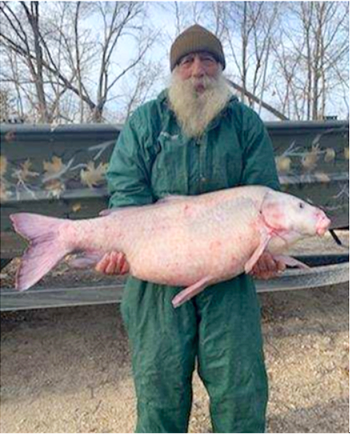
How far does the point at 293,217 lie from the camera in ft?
5.57

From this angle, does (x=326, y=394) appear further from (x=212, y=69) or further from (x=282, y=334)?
(x=212, y=69)

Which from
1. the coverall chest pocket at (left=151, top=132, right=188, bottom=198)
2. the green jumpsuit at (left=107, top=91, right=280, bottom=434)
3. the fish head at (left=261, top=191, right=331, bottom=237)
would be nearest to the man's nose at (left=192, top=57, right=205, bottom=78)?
the green jumpsuit at (left=107, top=91, right=280, bottom=434)

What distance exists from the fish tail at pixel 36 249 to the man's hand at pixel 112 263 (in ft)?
0.46

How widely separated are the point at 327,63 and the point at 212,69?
1179 centimetres

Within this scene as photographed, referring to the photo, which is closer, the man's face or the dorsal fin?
the dorsal fin

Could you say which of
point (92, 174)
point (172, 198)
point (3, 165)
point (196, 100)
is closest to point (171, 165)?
point (172, 198)

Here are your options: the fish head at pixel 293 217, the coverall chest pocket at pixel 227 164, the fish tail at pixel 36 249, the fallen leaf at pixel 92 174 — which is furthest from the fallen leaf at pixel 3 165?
the fish head at pixel 293 217

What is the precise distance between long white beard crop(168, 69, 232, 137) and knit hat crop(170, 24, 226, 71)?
0.25ft

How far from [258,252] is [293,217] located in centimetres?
17

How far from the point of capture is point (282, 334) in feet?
12.5

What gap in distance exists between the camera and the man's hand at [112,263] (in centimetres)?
179

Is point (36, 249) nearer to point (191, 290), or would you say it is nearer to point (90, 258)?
point (90, 258)

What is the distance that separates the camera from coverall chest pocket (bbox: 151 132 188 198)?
6.26 ft

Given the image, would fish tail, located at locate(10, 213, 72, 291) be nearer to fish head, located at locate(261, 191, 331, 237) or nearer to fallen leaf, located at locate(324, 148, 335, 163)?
fish head, located at locate(261, 191, 331, 237)
